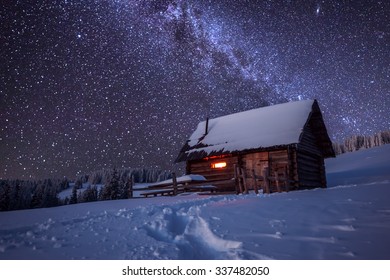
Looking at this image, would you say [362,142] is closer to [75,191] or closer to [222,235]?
[75,191]

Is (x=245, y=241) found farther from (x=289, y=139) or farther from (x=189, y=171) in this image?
(x=189, y=171)

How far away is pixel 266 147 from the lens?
53.2ft

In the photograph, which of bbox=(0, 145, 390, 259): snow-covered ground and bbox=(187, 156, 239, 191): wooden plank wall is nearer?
bbox=(0, 145, 390, 259): snow-covered ground

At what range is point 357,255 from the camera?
11.5 ft

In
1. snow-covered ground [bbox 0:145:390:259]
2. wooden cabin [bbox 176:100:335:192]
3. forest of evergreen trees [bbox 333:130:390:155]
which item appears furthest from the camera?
forest of evergreen trees [bbox 333:130:390:155]

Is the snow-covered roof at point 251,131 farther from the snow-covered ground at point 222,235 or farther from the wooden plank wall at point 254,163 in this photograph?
the snow-covered ground at point 222,235

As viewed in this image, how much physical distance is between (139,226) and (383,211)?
480cm

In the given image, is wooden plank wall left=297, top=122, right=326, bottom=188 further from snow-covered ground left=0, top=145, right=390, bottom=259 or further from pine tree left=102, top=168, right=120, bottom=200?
pine tree left=102, top=168, right=120, bottom=200

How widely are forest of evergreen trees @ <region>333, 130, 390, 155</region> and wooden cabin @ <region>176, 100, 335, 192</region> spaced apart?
3655 centimetres

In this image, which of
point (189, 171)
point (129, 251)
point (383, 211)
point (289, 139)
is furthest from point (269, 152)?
point (129, 251)

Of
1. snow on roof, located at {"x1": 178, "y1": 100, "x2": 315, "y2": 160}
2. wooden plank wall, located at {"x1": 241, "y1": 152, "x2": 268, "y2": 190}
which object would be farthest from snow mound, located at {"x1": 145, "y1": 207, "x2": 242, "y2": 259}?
wooden plank wall, located at {"x1": 241, "y1": 152, "x2": 268, "y2": 190}

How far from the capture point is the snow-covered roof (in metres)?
16.6
